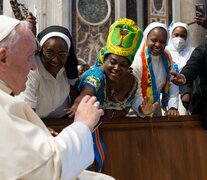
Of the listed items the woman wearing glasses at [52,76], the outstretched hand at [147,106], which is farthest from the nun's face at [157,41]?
the woman wearing glasses at [52,76]

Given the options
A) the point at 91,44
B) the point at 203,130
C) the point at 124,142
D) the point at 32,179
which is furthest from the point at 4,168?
the point at 91,44

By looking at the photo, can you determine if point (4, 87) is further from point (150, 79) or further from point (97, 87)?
Result: point (150, 79)

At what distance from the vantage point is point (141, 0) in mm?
9445

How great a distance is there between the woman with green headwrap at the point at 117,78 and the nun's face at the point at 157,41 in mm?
324

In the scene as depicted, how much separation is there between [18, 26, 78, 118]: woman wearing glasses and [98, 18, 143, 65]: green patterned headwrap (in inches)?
13.7

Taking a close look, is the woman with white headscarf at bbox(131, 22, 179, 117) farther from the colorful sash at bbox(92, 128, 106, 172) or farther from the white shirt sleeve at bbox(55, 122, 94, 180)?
the white shirt sleeve at bbox(55, 122, 94, 180)

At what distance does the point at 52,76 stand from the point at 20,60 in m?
1.11

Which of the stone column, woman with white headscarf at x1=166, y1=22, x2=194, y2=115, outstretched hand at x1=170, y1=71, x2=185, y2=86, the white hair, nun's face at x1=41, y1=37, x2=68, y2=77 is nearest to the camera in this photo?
the white hair

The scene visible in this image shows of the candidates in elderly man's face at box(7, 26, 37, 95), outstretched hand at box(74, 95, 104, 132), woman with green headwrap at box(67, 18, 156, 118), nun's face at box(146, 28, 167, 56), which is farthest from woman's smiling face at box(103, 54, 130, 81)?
elderly man's face at box(7, 26, 37, 95)

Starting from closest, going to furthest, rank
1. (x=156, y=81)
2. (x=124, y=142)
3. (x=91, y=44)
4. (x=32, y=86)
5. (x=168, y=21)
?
(x=32, y=86)
(x=124, y=142)
(x=156, y=81)
(x=91, y=44)
(x=168, y=21)

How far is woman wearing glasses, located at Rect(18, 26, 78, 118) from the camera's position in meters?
2.84

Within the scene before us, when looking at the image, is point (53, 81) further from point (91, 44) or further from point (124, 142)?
point (91, 44)

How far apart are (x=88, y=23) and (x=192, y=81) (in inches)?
221

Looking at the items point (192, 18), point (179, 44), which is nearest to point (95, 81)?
point (179, 44)
